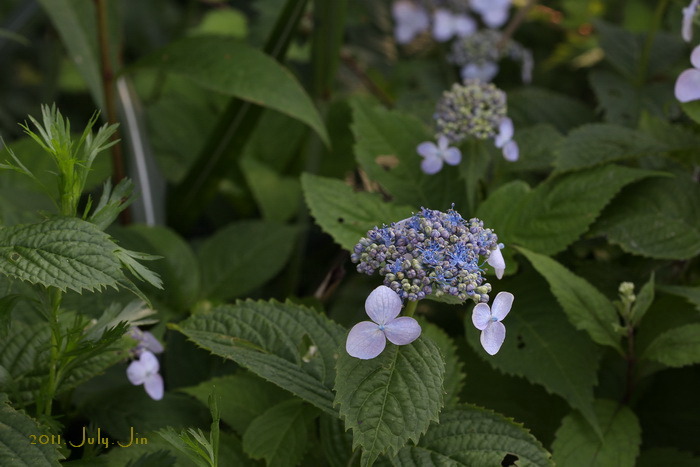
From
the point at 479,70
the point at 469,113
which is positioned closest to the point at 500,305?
the point at 469,113

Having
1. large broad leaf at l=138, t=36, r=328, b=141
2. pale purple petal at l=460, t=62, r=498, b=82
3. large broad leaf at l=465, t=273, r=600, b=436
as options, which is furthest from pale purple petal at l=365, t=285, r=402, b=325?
pale purple petal at l=460, t=62, r=498, b=82

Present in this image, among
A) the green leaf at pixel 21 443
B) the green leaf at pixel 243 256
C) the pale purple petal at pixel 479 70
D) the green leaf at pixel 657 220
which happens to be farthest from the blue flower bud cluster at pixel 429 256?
the pale purple petal at pixel 479 70

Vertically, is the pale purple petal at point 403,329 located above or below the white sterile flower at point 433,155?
above

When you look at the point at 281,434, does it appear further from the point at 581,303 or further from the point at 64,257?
the point at 581,303

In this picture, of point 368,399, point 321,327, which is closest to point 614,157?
point 321,327

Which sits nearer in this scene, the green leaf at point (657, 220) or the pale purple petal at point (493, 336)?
the pale purple petal at point (493, 336)

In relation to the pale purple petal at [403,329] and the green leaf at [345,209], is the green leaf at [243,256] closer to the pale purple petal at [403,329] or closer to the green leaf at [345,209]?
the green leaf at [345,209]

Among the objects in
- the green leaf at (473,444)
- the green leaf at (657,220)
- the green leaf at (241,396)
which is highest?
the green leaf at (657,220)

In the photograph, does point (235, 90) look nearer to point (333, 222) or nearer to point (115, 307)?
point (333, 222)
